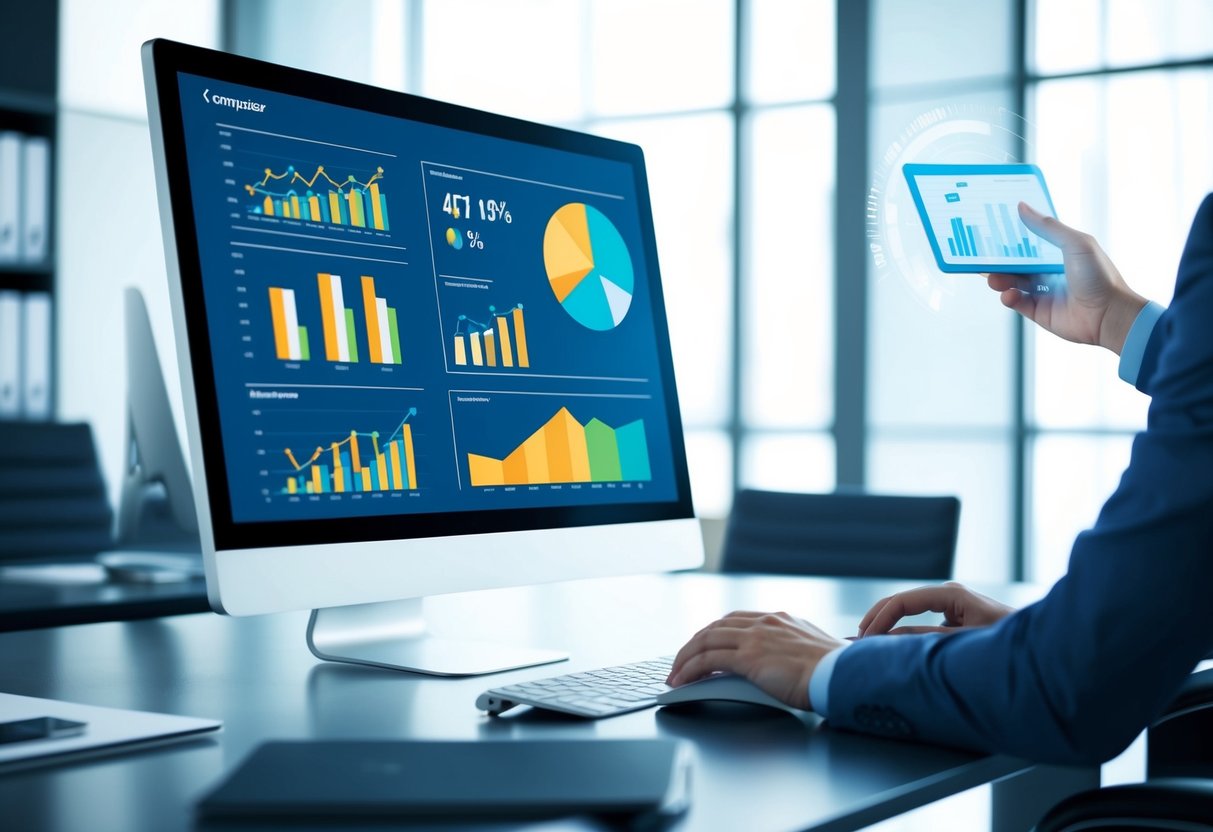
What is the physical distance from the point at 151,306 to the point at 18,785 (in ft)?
15.9

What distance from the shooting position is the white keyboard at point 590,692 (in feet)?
3.29

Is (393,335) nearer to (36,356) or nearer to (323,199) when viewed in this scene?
(323,199)

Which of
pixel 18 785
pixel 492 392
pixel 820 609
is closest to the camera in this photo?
pixel 18 785

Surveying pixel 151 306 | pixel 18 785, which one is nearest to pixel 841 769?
pixel 18 785

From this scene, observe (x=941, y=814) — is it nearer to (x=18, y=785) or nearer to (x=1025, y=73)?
(x=18, y=785)

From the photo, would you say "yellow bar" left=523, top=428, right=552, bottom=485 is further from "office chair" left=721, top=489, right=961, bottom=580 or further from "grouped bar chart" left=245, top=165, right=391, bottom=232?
"office chair" left=721, top=489, right=961, bottom=580

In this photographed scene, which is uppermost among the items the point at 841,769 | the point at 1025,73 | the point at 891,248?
the point at 1025,73

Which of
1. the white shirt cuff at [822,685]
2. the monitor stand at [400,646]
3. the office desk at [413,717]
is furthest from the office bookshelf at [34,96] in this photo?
the white shirt cuff at [822,685]

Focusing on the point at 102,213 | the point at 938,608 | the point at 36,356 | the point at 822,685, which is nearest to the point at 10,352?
the point at 36,356

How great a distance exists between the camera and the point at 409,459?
1.19m

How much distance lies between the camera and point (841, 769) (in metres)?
0.86

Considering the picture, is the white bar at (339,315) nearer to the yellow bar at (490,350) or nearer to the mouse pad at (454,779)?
the yellow bar at (490,350)

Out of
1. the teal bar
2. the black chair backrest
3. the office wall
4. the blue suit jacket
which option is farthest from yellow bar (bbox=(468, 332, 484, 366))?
the office wall

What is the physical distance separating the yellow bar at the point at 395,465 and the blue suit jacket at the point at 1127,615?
0.51 m
